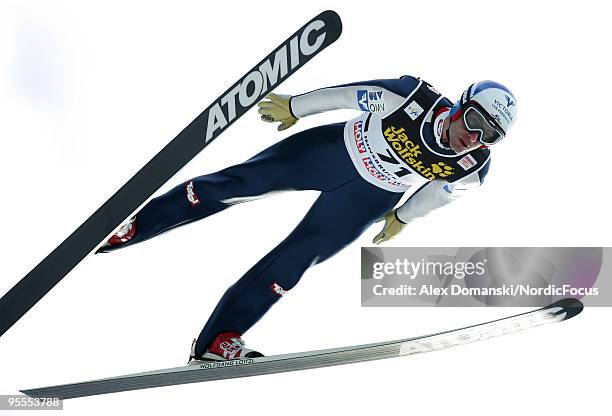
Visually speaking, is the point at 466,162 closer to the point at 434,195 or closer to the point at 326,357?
the point at 434,195

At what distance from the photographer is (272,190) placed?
146 inches

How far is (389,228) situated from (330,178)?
51cm

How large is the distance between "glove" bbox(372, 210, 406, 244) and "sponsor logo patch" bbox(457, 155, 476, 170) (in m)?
0.57

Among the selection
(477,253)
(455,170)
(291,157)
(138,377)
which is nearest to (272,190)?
(291,157)

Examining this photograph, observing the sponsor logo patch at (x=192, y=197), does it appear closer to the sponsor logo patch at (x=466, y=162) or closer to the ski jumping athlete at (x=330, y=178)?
the ski jumping athlete at (x=330, y=178)

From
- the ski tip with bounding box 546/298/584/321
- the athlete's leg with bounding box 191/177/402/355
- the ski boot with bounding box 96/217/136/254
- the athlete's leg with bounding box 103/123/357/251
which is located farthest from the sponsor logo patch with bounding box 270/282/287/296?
the ski tip with bounding box 546/298/584/321

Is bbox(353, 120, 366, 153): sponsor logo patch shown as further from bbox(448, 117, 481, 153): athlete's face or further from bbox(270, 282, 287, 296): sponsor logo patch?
bbox(270, 282, 287, 296): sponsor logo patch

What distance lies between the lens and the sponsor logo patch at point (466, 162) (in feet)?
11.7

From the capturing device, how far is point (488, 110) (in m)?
3.26

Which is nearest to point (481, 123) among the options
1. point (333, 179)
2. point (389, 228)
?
point (333, 179)

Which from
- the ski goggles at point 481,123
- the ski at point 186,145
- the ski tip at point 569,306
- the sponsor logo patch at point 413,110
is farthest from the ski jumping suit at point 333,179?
the ski tip at point 569,306

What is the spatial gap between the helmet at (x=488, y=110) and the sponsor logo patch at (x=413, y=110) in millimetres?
203

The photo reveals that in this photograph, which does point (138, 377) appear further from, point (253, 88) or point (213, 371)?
point (253, 88)

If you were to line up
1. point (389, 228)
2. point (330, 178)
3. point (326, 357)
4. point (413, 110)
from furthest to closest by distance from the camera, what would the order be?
point (389, 228), point (330, 178), point (326, 357), point (413, 110)
